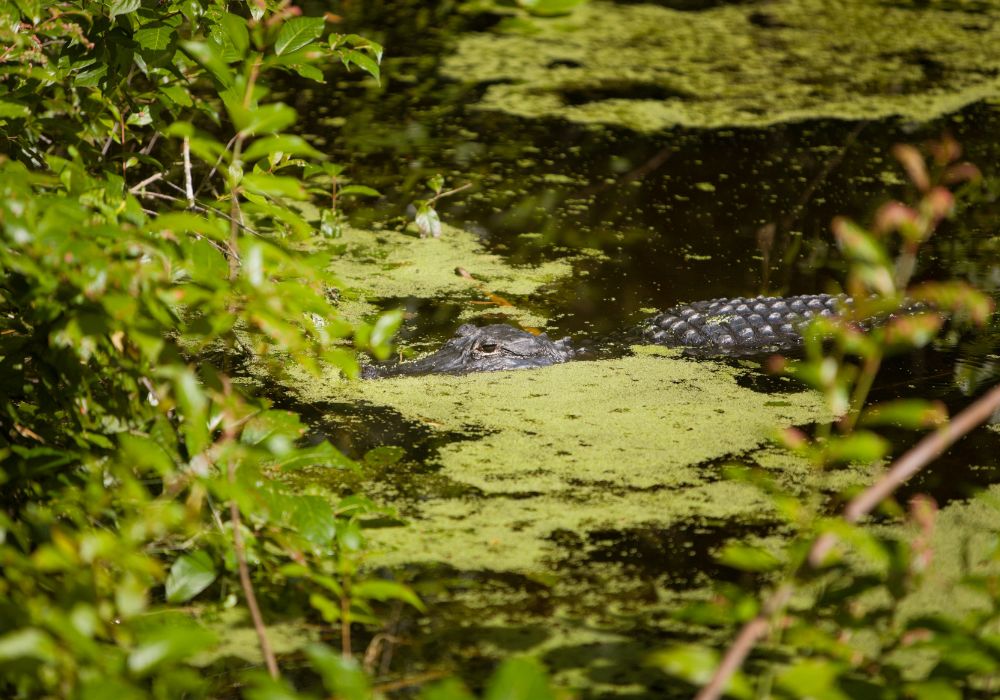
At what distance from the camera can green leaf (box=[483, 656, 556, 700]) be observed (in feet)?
3.00

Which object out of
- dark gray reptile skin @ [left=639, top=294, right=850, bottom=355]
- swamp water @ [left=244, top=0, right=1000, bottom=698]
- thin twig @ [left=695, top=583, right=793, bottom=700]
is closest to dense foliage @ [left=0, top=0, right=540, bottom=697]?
thin twig @ [left=695, top=583, right=793, bottom=700]

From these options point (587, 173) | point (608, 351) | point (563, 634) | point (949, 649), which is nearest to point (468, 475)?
point (563, 634)

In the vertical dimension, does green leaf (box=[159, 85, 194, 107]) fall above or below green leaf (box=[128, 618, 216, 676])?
above

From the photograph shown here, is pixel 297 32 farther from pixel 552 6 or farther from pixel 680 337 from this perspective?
pixel 680 337

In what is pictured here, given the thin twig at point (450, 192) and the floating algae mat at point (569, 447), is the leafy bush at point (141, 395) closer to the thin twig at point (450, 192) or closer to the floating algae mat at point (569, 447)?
the floating algae mat at point (569, 447)

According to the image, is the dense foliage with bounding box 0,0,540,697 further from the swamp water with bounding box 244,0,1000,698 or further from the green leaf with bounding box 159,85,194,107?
the swamp water with bounding box 244,0,1000,698

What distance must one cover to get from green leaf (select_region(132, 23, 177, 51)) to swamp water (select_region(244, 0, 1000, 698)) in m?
0.66

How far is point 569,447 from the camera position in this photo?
2.45 m

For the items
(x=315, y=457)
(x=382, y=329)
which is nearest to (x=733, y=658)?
(x=382, y=329)

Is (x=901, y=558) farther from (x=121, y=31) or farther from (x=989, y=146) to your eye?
(x=989, y=146)

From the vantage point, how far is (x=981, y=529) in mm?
2070

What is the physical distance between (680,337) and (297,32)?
167 centimetres

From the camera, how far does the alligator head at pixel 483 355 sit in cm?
293

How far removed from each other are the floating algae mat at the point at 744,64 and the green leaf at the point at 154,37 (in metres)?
3.14
